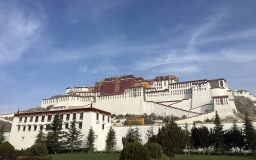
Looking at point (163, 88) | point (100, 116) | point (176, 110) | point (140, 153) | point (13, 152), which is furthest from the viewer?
point (163, 88)

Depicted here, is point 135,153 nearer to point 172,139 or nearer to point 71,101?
point 172,139

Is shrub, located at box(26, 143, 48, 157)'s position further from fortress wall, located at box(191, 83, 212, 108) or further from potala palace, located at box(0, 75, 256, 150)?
fortress wall, located at box(191, 83, 212, 108)

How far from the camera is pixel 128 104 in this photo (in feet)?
223

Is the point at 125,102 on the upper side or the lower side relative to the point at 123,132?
upper

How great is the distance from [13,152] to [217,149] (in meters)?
20.7

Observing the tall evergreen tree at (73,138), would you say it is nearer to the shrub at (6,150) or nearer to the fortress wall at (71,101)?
the shrub at (6,150)

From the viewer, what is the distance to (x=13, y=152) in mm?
16328

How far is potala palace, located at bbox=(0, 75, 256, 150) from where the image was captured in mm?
31891

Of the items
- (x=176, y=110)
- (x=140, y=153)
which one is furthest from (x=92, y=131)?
(x=176, y=110)

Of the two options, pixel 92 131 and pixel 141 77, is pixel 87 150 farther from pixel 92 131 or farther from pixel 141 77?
pixel 141 77

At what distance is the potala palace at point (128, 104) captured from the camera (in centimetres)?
3189

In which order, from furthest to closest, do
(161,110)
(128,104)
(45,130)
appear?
(128,104)
(161,110)
(45,130)

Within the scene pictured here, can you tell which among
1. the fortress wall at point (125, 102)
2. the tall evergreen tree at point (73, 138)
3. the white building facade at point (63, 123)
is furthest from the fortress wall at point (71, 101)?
the tall evergreen tree at point (73, 138)

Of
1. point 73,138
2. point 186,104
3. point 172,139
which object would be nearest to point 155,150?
point 172,139
